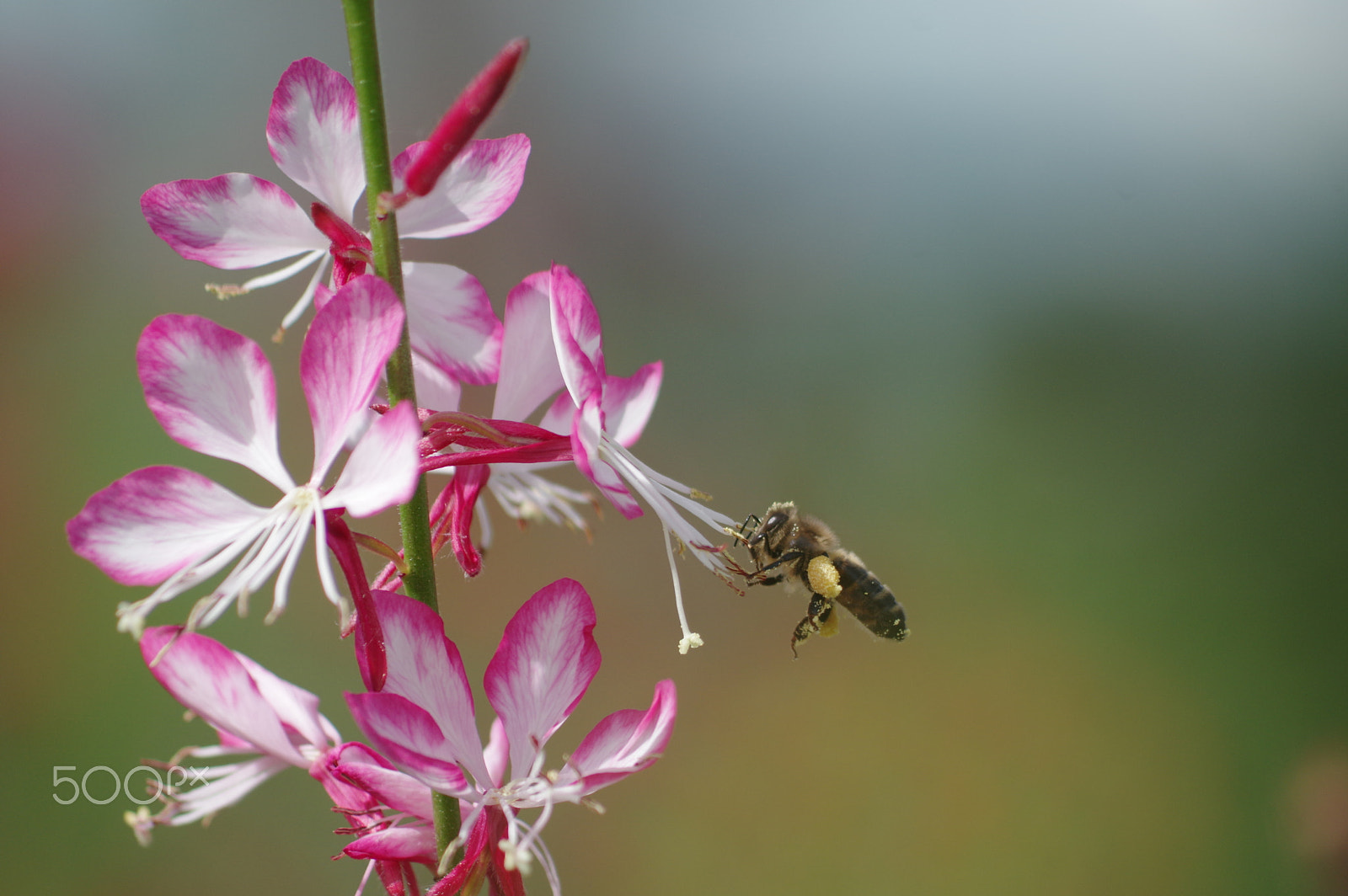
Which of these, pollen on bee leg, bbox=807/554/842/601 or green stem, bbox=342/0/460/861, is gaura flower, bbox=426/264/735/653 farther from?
pollen on bee leg, bbox=807/554/842/601

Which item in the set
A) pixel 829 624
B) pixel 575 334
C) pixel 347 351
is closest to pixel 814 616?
pixel 829 624

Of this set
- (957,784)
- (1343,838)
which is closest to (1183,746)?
(1343,838)

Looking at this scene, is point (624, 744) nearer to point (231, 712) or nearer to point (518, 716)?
point (518, 716)

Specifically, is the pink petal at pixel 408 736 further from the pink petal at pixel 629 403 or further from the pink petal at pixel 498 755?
the pink petal at pixel 629 403

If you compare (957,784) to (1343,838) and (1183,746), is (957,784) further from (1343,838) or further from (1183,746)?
(1343,838)

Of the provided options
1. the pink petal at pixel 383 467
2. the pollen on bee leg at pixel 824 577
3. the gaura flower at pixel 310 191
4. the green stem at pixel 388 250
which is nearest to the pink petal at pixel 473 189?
the gaura flower at pixel 310 191

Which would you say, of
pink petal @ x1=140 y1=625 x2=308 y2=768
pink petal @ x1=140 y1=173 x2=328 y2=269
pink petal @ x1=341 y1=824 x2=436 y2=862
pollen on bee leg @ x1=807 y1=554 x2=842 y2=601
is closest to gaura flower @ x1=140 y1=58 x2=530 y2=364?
pink petal @ x1=140 y1=173 x2=328 y2=269
